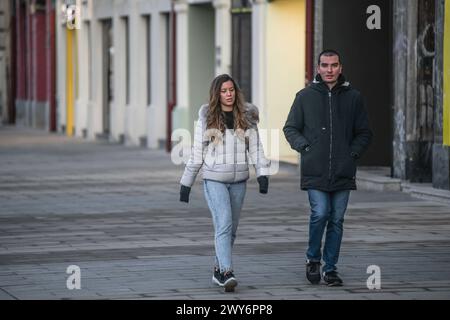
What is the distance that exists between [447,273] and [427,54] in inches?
365

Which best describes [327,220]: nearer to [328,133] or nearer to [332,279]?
[332,279]

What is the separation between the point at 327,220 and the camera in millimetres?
11398

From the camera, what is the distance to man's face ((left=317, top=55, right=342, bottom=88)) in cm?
1125

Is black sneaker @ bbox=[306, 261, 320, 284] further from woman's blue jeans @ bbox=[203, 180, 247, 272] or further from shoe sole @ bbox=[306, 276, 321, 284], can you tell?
woman's blue jeans @ bbox=[203, 180, 247, 272]

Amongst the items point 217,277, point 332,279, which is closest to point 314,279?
point 332,279

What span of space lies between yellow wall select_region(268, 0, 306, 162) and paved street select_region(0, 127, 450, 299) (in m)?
3.93

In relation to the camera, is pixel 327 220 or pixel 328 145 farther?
pixel 327 220

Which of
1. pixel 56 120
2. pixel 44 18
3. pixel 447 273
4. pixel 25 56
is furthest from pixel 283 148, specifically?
pixel 25 56

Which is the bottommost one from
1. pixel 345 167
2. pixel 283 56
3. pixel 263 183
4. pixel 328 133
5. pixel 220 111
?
pixel 263 183

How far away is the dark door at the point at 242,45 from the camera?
28.6m

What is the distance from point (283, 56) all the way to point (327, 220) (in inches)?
642

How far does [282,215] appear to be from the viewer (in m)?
17.1

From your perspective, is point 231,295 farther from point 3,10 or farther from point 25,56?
point 3,10

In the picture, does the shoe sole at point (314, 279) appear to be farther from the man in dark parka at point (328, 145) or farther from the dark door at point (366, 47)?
the dark door at point (366, 47)
